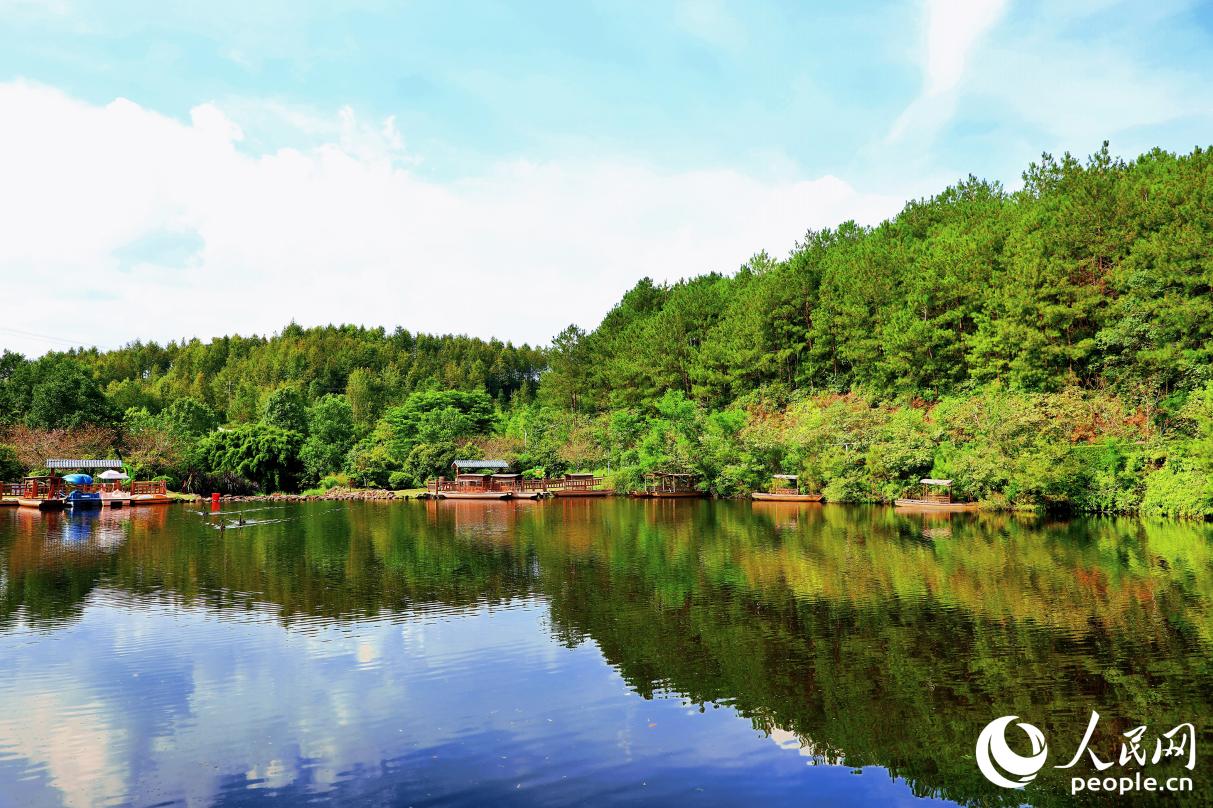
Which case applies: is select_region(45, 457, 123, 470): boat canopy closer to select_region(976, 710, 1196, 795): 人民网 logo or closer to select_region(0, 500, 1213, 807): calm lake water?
select_region(0, 500, 1213, 807): calm lake water

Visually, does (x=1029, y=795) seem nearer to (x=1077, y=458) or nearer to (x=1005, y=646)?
(x=1005, y=646)

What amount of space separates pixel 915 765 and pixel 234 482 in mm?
64624

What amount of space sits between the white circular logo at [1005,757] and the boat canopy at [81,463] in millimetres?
61923

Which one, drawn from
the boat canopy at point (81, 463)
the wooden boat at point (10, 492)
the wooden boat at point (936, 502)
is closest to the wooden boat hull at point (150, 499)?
the boat canopy at point (81, 463)

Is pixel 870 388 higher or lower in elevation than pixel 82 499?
higher

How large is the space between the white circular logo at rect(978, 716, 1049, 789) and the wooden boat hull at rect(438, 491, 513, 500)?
4740 cm

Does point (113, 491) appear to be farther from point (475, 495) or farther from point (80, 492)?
point (475, 495)

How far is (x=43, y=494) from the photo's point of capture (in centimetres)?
5184

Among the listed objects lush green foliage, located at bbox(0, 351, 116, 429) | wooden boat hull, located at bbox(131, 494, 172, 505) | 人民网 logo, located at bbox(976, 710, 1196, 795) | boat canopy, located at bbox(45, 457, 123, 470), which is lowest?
人民网 logo, located at bbox(976, 710, 1196, 795)

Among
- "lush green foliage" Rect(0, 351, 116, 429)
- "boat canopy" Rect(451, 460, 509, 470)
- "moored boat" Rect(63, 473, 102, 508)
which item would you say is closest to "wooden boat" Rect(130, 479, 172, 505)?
"moored boat" Rect(63, 473, 102, 508)

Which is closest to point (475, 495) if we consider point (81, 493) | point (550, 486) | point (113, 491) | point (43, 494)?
point (550, 486)

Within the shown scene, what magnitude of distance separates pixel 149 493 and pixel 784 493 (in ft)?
144

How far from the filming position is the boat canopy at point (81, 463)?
2181 inches

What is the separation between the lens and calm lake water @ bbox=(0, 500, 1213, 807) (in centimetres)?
959
